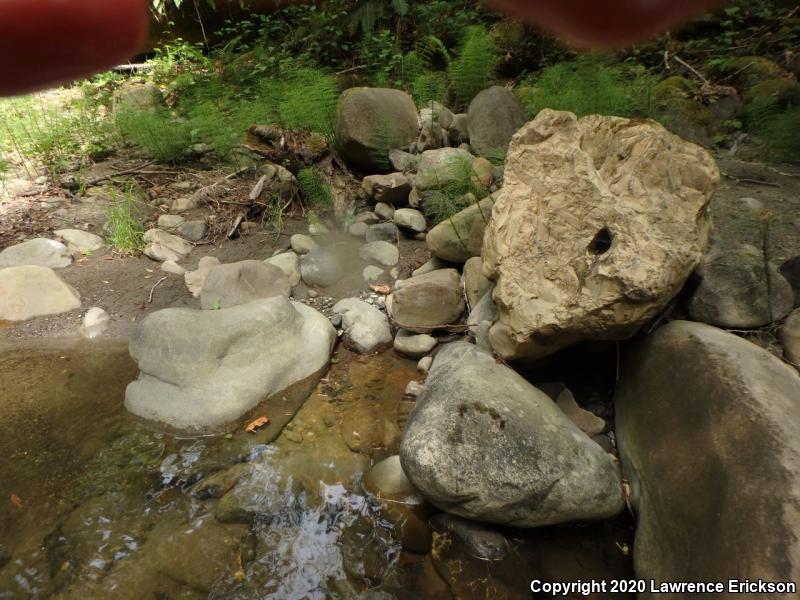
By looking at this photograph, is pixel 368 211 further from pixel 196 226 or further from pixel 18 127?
pixel 18 127

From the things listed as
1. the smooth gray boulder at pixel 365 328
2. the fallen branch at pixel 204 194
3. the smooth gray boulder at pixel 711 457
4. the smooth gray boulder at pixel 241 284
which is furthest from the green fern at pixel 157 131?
the smooth gray boulder at pixel 711 457

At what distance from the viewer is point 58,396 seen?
9.14ft

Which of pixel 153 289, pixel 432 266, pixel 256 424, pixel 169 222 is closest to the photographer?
pixel 256 424

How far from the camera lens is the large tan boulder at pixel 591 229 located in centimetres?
193

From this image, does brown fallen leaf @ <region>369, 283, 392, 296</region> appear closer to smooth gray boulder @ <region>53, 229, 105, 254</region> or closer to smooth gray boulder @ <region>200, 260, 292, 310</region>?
smooth gray boulder @ <region>200, 260, 292, 310</region>

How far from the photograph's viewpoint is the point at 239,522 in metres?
2.07

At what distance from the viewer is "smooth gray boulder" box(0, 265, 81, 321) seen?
3.36m

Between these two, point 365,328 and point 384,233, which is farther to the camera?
point 384,233

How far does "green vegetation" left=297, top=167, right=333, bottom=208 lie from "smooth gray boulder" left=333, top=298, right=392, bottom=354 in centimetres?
143

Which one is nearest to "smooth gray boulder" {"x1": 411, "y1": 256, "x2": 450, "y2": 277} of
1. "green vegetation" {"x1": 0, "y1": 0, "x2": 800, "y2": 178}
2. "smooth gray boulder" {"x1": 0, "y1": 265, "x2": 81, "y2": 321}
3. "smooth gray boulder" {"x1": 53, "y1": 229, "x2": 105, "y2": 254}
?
"green vegetation" {"x1": 0, "y1": 0, "x2": 800, "y2": 178}

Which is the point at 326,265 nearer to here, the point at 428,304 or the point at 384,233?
the point at 384,233

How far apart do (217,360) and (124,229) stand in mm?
1979

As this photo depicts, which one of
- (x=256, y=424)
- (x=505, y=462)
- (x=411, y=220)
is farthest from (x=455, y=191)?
(x=505, y=462)

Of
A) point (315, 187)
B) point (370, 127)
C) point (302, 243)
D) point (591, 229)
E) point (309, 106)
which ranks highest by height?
point (591, 229)
